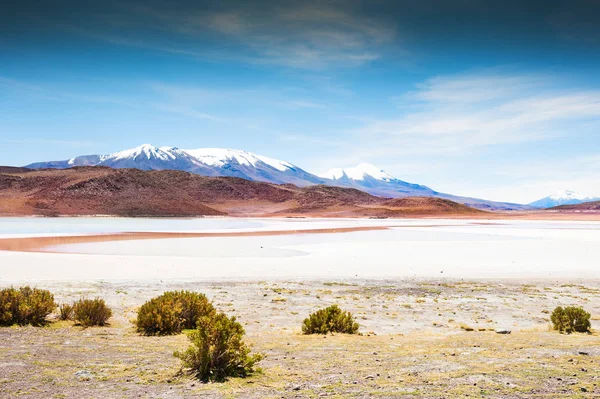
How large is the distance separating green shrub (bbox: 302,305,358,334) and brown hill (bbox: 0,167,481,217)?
96.8 meters

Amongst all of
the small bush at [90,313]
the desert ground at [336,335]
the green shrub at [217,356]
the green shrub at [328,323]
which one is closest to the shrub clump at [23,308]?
the desert ground at [336,335]

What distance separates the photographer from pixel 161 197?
11806 cm

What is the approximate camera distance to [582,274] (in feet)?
65.0

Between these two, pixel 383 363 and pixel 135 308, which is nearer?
pixel 383 363

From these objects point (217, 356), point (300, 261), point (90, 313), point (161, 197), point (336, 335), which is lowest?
point (300, 261)

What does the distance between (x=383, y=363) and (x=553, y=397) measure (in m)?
2.15

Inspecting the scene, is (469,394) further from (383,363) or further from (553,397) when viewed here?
(383,363)

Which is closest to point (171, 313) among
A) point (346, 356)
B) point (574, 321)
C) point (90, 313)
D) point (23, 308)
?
point (90, 313)

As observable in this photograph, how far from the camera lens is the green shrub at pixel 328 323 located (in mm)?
9281

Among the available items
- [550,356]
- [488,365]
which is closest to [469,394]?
[488,365]

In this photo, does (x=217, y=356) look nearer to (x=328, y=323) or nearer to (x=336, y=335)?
(x=336, y=335)

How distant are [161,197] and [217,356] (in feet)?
381

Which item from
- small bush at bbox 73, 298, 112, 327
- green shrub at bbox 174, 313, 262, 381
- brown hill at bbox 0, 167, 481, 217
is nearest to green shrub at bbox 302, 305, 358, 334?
green shrub at bbox 174, 313, 262, 381

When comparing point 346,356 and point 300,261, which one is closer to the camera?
point 346,356
